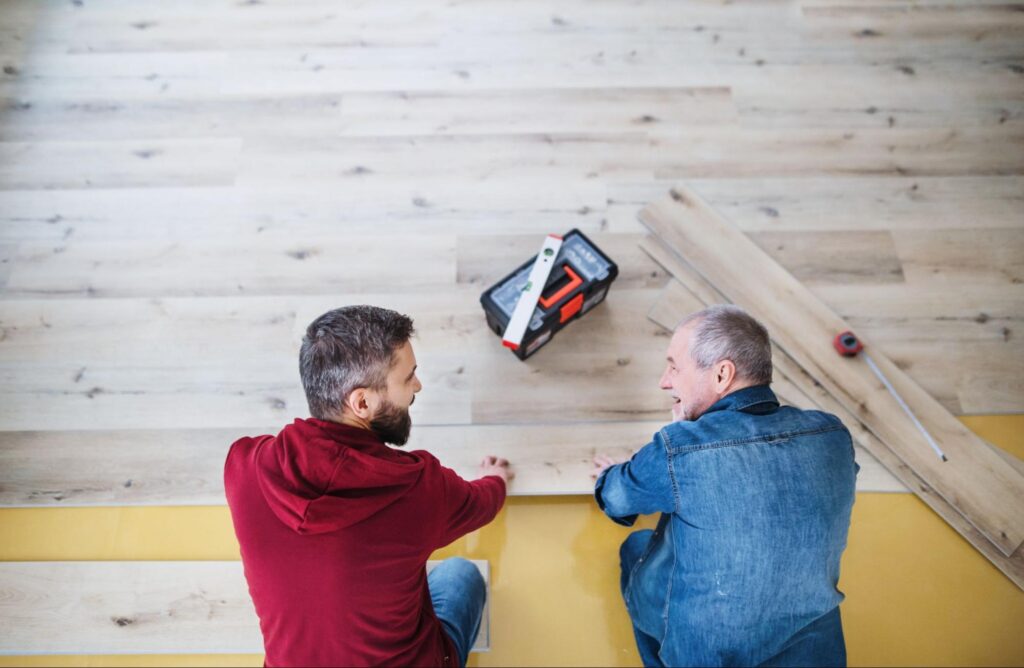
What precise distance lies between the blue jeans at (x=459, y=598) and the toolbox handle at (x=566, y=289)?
813 millimetres

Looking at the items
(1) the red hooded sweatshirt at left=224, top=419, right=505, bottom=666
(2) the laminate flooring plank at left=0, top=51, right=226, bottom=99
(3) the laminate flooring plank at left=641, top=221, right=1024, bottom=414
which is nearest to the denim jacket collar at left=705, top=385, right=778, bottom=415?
(1) the red hooded sweatshirt at left=224, top=419, right=505, bottom=666

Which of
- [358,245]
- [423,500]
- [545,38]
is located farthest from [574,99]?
[423,500]

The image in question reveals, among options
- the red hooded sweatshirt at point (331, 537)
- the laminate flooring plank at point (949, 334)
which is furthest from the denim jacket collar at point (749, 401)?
the laminate flooring plank at point (949, 334)

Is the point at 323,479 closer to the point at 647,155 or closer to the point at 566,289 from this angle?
the point at 566,289

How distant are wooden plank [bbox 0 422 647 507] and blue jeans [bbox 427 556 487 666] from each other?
0.29 metres

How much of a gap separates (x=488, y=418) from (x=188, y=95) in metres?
1.87

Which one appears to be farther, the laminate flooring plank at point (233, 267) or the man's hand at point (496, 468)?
the laminate flooring plank at point (233, 267)

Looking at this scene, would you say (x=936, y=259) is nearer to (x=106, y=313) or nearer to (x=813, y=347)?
(x=813, y=347)

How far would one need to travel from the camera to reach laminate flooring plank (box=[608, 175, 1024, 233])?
2387mm

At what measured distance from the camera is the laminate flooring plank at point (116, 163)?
97.7 inches

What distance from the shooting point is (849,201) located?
2.42 m

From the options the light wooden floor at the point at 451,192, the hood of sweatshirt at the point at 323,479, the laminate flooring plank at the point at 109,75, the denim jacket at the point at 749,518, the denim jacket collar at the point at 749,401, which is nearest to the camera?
the hood of sweatshirt at the point at 323,479

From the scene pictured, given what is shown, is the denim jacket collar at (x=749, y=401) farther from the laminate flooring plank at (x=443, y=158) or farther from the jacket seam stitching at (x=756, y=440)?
the laminate flooring plank at (x=443, y=158)

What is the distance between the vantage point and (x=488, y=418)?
2098mm
